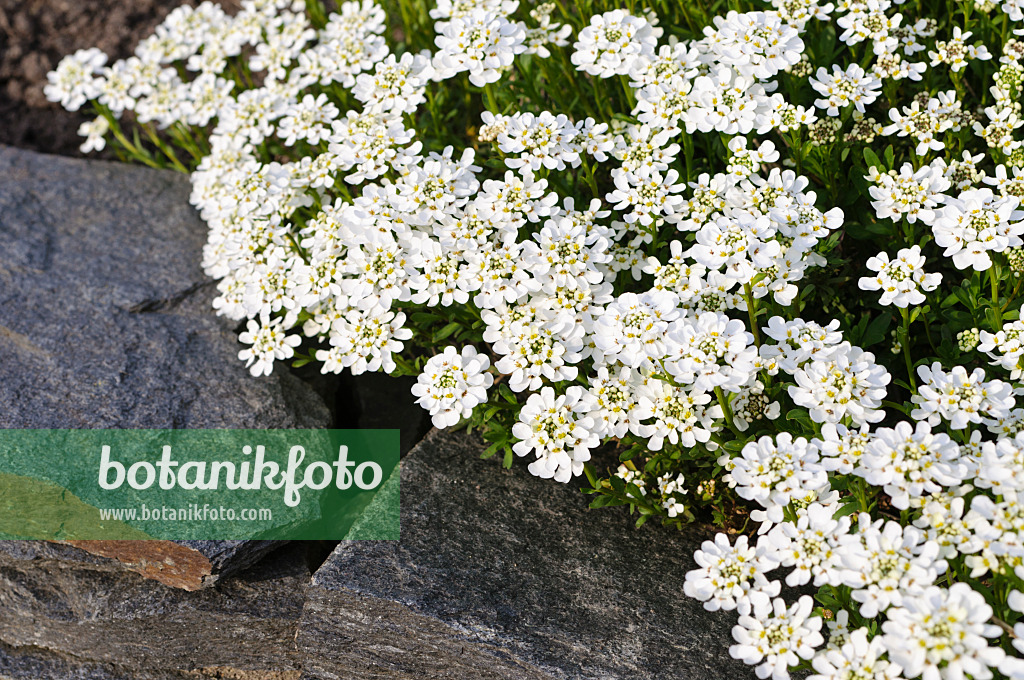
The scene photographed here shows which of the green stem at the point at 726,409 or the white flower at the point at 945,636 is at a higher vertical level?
the green stem at the point at 726,409

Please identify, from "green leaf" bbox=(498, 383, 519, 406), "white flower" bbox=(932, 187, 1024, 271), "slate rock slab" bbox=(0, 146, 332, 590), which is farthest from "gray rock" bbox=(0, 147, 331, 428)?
"white flower" bbox=(932, 187, 1024, 271)

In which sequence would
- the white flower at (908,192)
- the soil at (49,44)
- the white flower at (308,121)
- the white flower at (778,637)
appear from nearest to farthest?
the white flower at (778,637) < the white flower at (908,192) < the white flower at (308,121) < the soil at (49,44)

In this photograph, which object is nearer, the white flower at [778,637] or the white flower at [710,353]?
the white flower at [778,637]

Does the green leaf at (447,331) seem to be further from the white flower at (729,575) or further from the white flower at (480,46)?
the white flower at (729,575)

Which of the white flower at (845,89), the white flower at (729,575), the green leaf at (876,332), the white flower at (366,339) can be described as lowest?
the white flower at (729,575)

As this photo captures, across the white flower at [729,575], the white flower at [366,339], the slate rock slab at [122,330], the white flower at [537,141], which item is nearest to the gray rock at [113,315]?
the slate rock slab at [122,330]

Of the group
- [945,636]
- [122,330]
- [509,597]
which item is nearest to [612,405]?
[509,597]

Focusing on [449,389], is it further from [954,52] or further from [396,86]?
[954,52]
